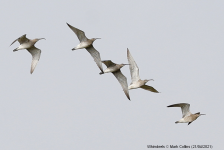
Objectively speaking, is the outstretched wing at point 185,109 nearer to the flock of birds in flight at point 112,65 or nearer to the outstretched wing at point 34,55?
the flock of birds in flight at point 112,65

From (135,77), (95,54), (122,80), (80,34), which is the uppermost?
(80,34)

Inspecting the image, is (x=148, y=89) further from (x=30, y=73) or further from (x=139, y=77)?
(x=30, y=73)

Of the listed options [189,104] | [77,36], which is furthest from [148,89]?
[77,36]

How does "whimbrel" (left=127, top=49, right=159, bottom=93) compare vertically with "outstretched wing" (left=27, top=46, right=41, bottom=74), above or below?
below

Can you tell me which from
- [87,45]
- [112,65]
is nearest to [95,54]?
[87,45]

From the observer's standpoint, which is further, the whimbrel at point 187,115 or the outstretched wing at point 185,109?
the whimbrel at point 187,115

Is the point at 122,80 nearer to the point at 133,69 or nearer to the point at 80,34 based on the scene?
the point at 133,69

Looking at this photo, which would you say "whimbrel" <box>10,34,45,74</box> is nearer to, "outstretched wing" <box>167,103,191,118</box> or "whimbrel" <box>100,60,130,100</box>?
"whimbrel" <box>100,60,130,100</box>

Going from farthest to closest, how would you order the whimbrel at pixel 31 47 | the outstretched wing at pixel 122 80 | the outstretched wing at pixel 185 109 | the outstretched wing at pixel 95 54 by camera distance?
the outstretched wing at pixel 122 80 < the outstretched wing at pixel 95 54 < the whimbrel at pixel 31 47 < the outstretched wing at pixel 185 109

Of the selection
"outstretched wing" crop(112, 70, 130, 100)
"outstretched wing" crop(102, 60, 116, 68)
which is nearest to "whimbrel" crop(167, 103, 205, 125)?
"outstretched wing" crop(112, 70, 130, 100)

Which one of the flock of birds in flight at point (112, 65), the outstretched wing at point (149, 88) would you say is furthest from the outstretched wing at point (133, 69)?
the outstretched wing at point (149, 88)

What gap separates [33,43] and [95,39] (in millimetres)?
4145

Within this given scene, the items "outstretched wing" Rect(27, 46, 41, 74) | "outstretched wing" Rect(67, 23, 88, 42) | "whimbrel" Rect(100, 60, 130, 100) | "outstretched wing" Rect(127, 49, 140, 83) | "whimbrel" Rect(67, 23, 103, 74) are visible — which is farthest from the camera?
"outstretched wing" Rect(27, 46, 41, 74)

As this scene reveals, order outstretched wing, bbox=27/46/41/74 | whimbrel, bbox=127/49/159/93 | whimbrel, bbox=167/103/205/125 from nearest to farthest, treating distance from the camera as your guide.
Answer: whimbrel, bbox=167/103/205/125 → whimbrel, bbox=127/49/159/93 → outstretched wing, bbox=27/46/41/74
